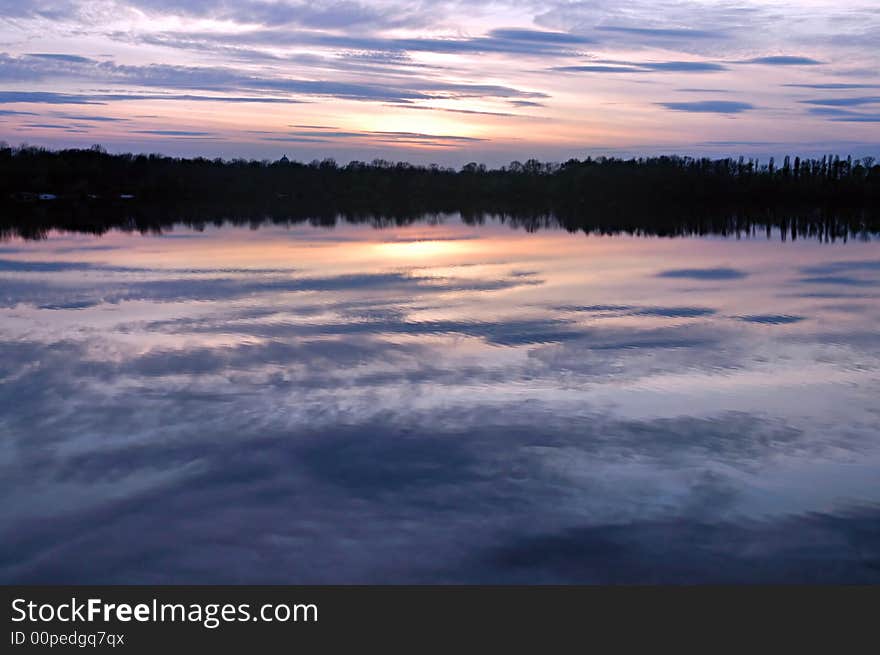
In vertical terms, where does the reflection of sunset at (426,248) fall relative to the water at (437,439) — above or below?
above

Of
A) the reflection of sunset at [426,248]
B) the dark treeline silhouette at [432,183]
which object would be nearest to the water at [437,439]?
the reflection of sunset at [426,248]

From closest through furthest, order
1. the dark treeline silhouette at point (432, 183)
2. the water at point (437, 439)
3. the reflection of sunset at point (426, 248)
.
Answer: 1. the water at point (437, 439)
2. the reflection of sunset at point (426, 248)
3. the dark treeline silhouette at point (432, 183)

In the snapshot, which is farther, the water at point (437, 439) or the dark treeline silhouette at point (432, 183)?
the dark treeline silhouette at point (432, 183)

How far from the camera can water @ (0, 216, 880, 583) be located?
19.8 feet

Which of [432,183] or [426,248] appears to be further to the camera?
[432,183]

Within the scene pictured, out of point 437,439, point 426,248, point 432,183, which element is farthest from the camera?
point 432,183

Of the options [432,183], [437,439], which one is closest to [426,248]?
[437,439]

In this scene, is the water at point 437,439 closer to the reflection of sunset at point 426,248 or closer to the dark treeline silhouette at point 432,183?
the reflection of sunset at point 426,248

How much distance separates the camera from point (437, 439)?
8.39 meters

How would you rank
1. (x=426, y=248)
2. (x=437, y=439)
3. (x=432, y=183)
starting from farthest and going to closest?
(x=432, y=183) < (x=426, y=248) < (x=437, y=439)

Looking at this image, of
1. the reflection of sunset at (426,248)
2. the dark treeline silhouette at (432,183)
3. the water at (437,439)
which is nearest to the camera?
the water at (437,439)

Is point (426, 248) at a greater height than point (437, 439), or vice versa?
point (426, 248)

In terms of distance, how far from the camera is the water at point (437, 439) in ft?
19.8

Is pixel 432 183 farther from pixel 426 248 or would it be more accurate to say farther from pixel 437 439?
pixel 437 439
